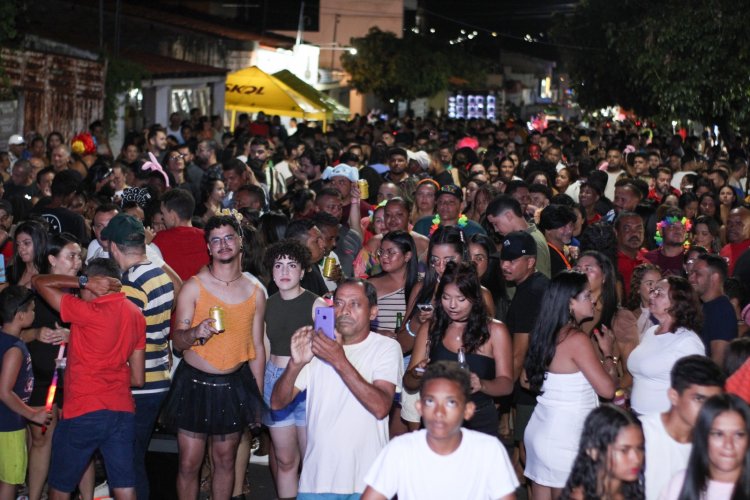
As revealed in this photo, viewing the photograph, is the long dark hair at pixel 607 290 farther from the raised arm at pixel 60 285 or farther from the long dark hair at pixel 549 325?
the raised arm at pixel 60 285

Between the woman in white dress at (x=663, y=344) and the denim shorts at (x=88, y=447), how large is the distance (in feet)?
9.57

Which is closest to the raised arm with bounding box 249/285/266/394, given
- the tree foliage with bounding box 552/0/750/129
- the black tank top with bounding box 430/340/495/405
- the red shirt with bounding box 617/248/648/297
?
the black tank top with bounding box 430/340/495/405

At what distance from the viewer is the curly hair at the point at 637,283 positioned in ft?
29.2

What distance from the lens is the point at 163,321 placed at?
25.8ft

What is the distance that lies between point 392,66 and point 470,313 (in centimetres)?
3849

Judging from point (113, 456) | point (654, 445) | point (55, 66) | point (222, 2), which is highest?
point (222, 2)

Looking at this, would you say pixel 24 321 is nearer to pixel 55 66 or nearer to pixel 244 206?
pixel 244 206

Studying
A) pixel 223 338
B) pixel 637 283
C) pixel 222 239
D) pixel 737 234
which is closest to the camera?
pixel 223 338

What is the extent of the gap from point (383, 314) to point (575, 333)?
2.21 metres

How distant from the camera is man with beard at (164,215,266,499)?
24.8ft

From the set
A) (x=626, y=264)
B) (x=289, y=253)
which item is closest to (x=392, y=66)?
(x=626, y=264)

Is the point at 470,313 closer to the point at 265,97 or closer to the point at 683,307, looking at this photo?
the point at 683,307

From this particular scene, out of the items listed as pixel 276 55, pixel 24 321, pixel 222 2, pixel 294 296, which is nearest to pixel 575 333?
pixel 294 296

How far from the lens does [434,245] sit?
28.0 ft
